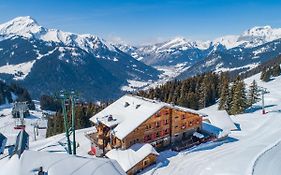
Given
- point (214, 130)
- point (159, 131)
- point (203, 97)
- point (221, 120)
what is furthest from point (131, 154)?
point (203, 97)

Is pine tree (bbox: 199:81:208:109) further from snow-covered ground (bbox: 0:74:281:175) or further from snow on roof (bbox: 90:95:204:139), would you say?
snow on roof (bbox: 90:95:204:139)

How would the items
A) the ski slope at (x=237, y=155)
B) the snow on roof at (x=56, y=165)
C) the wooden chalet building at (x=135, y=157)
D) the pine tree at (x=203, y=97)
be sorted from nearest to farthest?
the snow on roof at (x=56, y=165) < the ski slope at (x=237, y=155) < the wooden chalet building at (x=135, y=157) < the pine tree at (x=203, y=97)

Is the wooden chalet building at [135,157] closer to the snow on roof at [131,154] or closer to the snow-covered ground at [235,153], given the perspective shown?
the snow on roof at [131,154]

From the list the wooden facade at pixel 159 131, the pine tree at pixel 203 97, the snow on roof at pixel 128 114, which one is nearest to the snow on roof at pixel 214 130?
the wooden facade at pixel 159 131

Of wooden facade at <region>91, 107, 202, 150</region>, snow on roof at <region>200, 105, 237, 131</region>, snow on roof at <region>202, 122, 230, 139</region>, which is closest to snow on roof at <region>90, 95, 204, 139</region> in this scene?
wooden facade at <region>91, 107, 202, 150</region>

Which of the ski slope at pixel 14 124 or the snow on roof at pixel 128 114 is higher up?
the snow on roof at pixel 128 114

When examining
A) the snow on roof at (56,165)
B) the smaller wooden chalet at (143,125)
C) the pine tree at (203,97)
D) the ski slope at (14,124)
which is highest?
the snow on roof at (56,165)

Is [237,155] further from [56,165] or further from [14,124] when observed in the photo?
[14,124]
